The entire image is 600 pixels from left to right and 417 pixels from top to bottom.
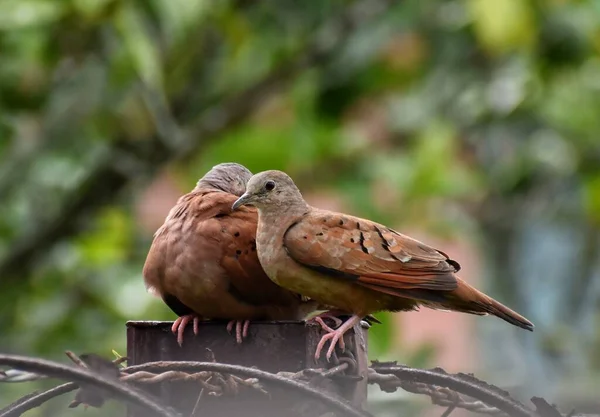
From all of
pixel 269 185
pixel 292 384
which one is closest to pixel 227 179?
pixel 269 185

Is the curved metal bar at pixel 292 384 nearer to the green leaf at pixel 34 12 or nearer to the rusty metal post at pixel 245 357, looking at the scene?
the rusty metal post at pixel 245 357

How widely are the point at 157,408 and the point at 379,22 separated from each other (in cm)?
387

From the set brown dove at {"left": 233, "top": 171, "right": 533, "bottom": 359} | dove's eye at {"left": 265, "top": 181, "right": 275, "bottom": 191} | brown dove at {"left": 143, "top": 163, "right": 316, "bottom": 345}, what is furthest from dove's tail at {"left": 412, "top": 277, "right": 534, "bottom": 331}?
dove's eye at {"left": 265, "top": 181, "right": 275, "bottom": 191}

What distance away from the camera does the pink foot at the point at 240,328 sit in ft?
8.68

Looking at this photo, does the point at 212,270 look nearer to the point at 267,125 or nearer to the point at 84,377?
the point at 84,377

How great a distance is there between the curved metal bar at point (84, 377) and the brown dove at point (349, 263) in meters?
0.91

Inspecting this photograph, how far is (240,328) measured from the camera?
2682 millimetres

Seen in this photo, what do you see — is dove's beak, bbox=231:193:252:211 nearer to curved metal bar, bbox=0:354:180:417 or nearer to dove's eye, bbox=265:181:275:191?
dove's eye, bbox=265:181:275:191

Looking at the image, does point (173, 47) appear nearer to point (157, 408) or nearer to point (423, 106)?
point (423, 106)

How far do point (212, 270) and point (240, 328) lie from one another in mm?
232

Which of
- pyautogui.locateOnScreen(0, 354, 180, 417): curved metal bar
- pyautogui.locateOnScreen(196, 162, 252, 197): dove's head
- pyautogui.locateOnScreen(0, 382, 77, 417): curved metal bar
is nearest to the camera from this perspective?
pyautogui.locateOnScreen(0, 354, 180, 417): curved metal bar

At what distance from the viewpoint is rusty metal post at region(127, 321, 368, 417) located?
102 inches

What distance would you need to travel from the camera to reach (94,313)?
634 cm

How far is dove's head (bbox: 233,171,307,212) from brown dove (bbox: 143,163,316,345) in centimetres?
6
